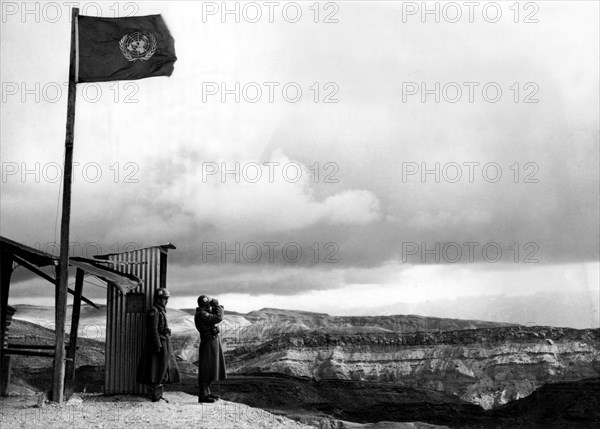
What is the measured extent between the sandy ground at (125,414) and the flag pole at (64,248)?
56 centimetres

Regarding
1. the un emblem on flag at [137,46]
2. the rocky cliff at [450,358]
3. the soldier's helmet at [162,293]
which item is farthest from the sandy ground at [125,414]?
the rocky cliff at [450,358]

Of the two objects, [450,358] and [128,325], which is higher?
[128,325]

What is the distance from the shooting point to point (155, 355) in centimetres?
1603

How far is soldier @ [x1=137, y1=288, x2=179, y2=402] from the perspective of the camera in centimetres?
1594

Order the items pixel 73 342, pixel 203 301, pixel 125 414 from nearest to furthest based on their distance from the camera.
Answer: pixel 125 414 → pixel 73 342 → pixel 203 301

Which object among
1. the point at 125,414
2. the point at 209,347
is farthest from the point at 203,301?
the point at 125,414

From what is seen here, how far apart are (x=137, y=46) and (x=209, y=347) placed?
20.5 feet

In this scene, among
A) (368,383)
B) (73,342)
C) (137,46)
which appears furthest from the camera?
(368,383)

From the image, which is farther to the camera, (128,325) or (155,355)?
(128,325)

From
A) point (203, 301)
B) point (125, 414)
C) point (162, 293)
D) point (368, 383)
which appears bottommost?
point (368, 383)

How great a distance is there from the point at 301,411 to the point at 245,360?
26.3 metres

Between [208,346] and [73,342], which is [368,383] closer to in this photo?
[208,346]

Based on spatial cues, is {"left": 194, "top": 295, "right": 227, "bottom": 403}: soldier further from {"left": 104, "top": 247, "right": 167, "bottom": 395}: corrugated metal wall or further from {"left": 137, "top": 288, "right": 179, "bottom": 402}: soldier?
{"left": 104, "top": 247, "right": 167, "bottom": 395}: corrugated metal wall

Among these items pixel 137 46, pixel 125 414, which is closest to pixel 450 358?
pixel 125 414
